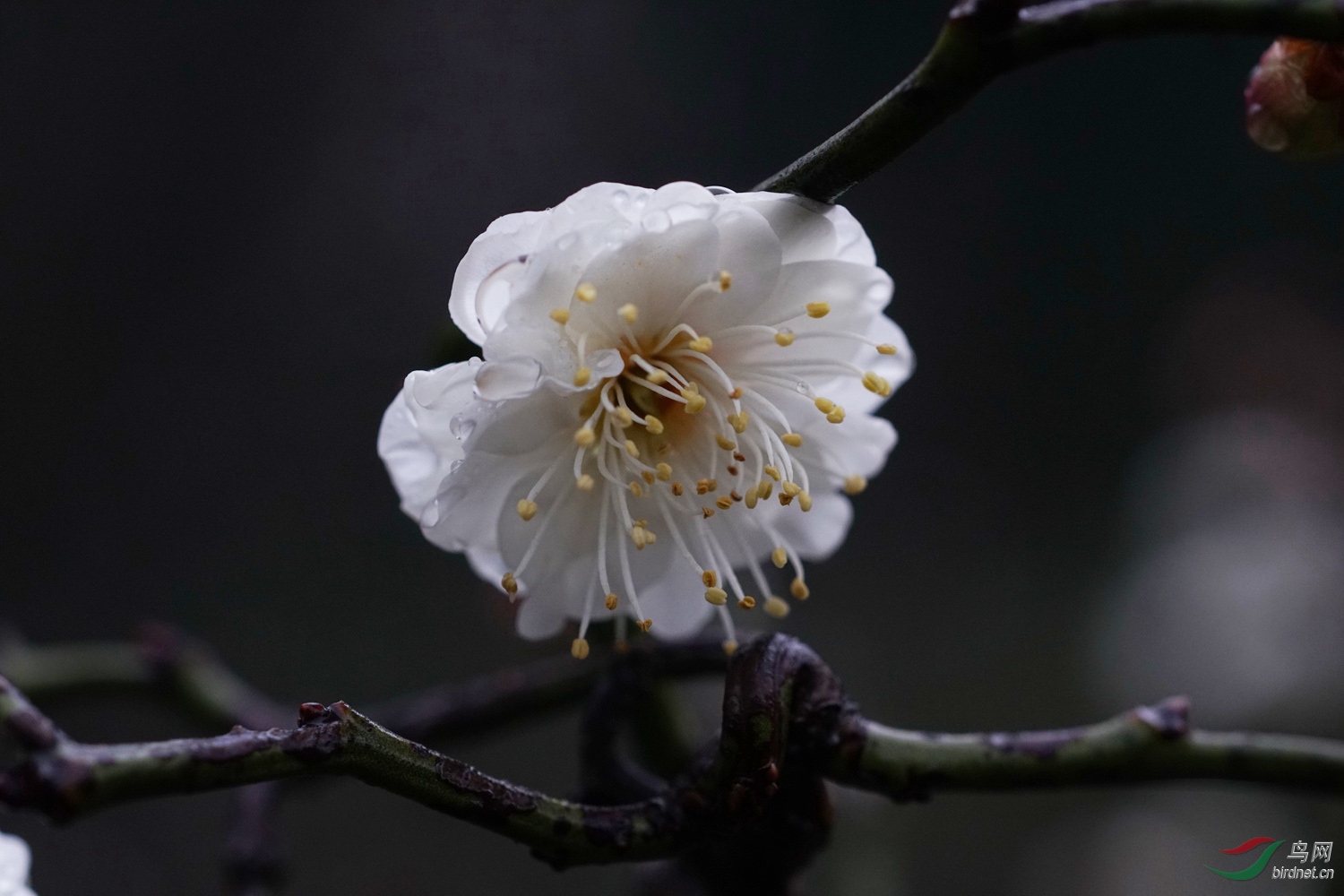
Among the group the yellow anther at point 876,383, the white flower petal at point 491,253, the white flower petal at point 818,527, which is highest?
the white flower petal at point 491,253

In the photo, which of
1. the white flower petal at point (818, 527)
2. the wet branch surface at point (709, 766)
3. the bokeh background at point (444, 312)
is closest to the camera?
the wet branch surface at point (709, 766)

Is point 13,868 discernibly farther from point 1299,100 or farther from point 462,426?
point 1299,100

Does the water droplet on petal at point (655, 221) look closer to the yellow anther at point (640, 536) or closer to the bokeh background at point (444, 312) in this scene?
the yellow anther at point (640, 536)

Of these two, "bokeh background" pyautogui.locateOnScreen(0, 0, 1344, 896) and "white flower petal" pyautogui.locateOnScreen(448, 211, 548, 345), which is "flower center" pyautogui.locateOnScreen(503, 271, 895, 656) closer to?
"white flower petal" pyautogui.locateOnScreen(448, 211, 548, 345)

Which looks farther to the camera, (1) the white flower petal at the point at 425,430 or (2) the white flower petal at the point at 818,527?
(2) the white flower petal at the point at 818,527

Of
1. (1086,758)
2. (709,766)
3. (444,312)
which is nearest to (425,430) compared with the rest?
(709,766)

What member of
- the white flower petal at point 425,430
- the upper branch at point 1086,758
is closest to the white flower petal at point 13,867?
the white flower petal at point 425,430

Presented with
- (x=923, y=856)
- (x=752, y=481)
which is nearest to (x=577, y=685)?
(x=752, y=481)
